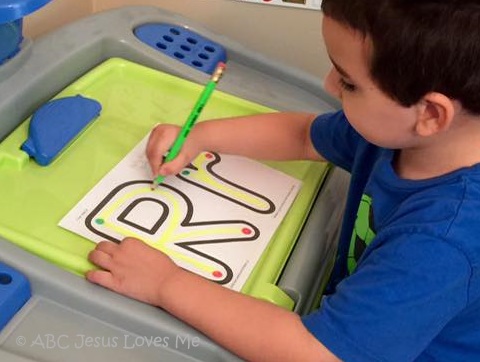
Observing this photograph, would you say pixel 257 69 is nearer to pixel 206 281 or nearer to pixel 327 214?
pixel 327 214

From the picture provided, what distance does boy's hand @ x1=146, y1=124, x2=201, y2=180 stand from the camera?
0.61 meters

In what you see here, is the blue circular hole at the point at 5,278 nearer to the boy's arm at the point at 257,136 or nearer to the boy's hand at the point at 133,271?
the boy's hand at the point at 133,271

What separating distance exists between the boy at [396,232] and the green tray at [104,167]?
43 millimetres

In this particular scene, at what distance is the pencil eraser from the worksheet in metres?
0.05

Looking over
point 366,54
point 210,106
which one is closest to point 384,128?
point 366,54

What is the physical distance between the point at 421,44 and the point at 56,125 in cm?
35

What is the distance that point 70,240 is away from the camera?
0.54 m

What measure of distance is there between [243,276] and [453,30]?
25 centimetres

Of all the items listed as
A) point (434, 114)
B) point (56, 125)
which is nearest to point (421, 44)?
point (434, 114)

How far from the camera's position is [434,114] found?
1.54 ft

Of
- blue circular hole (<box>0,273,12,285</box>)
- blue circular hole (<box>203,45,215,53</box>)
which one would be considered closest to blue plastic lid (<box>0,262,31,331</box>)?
blue circular hole (<box>0,273,12,285</box>)

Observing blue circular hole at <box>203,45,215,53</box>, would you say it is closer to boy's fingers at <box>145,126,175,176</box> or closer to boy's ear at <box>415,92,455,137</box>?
boy's fingers at <box>145,126,175,176</box>

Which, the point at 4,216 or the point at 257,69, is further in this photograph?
the point at 257,69

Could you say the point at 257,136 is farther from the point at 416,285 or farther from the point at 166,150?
the point at 416,285
